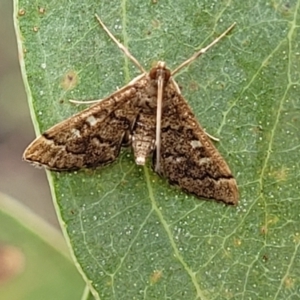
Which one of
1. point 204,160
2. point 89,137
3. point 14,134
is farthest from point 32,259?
point 14,134

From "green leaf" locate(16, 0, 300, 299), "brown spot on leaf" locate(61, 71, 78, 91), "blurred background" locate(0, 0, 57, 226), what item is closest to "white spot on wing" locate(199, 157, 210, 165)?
"green leaf" locate(16, 0, 300, 299)

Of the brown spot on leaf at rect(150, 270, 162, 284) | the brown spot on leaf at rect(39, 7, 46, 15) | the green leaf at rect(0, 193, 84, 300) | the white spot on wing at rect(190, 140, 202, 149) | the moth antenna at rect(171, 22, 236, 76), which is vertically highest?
the brown spot on leaf at rect(39, 7, 46, 15)

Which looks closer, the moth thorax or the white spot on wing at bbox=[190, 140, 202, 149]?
the moth thorax

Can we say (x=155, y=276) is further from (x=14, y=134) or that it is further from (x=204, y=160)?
(x=14, y=134)

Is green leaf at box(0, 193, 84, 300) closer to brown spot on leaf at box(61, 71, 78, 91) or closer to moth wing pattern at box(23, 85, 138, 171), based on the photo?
moth wing pattern at box(23, 85, 138, 171)

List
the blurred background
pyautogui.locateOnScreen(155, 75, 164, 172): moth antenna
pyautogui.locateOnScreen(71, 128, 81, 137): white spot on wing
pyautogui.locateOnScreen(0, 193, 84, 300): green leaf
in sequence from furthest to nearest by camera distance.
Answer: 1. the blurred background
2. pyautogui.locateOnScreen(0, 193, 84, 300): green leaf
3. pyautogui.locateOnScreen(71, 128, 81, 137): white spot on wing
4. pyautogui.locateOnScreen(155, 75, 164, 172): moth antenna

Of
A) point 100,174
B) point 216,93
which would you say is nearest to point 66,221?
point 100,174
